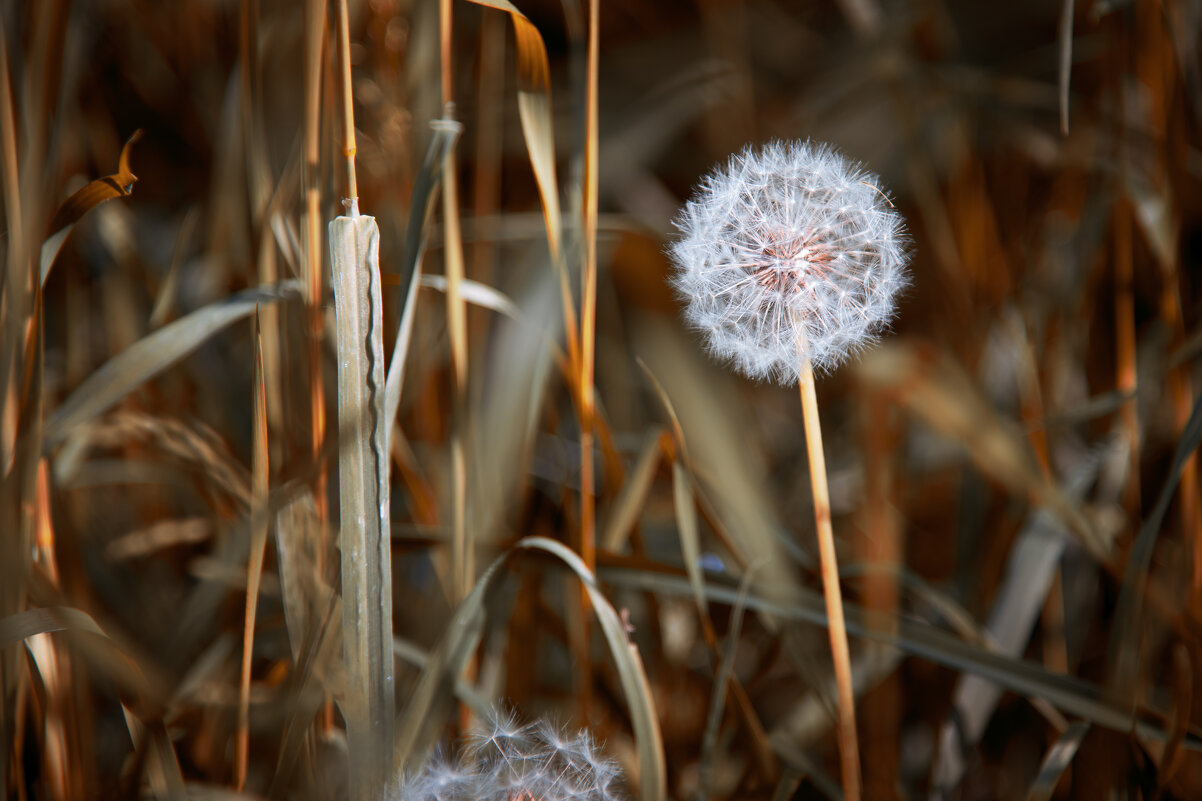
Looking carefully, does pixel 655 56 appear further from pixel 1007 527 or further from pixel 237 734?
pixel 237 734

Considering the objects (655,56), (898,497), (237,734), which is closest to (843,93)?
(655,56)

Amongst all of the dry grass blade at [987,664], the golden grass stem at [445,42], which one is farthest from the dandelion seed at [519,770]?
the golden grass stem at [445,42]

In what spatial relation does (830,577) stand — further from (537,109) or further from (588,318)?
(537,109)

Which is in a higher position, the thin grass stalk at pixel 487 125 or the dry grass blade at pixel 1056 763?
the thin grass stalk at pixel 487 125

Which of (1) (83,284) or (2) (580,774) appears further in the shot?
(1) (83,284)

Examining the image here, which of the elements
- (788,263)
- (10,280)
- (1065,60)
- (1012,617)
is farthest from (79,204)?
(1012,617)

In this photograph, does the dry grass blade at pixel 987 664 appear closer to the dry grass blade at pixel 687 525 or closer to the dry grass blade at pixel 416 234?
the dry grass blade at pixel 687 525
